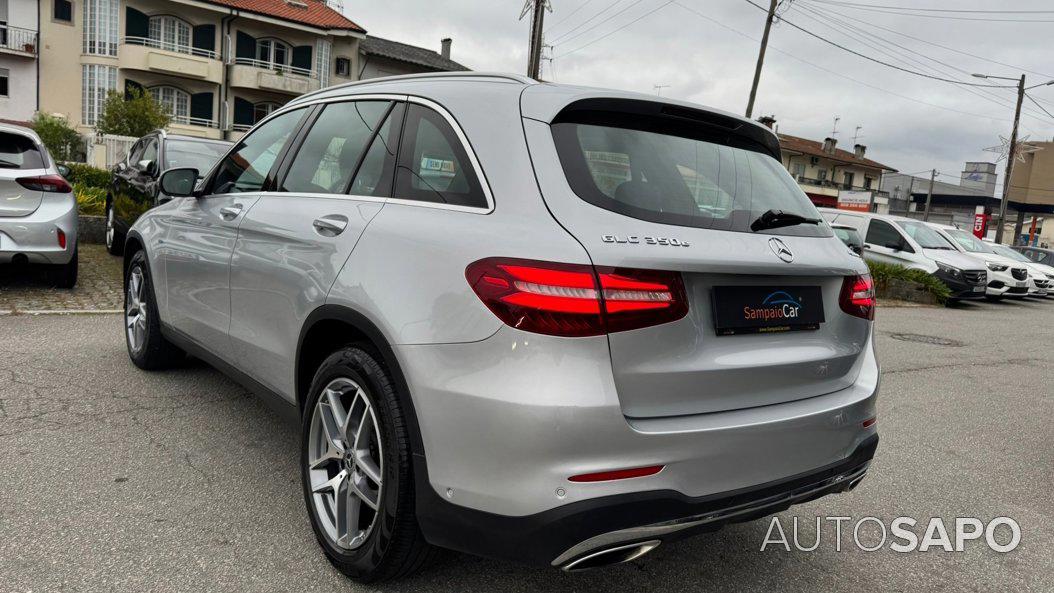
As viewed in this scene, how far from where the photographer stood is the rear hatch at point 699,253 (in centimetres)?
207

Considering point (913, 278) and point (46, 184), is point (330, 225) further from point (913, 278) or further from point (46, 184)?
point (913, 278)

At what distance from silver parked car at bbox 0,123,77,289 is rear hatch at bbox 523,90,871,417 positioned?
20.1 feet

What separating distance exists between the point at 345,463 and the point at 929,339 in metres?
9.23

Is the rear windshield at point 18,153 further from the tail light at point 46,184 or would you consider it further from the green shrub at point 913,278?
the green shrub at point 913,278

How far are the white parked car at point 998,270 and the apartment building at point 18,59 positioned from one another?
3564 centimetres

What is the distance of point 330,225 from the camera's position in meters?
2.69

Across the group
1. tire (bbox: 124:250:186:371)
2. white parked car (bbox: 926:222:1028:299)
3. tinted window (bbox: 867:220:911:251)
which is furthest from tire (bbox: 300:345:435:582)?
white parked car (bbox: 926:222:1028:299)

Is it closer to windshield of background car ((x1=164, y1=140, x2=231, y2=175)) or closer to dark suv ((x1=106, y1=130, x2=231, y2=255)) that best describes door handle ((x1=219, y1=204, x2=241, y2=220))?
dark suv ((x1=106, y1=130, x2=231, y2=255))

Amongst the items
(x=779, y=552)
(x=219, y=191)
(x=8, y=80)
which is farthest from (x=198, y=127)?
(x=779, y=552)

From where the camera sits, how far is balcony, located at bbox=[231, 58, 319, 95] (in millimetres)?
35938

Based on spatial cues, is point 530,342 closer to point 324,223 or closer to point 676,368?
point 676,368

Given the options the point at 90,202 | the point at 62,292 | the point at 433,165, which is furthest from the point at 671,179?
the point at 90,202

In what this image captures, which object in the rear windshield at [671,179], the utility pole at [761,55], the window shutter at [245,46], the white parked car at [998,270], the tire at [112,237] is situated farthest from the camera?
the window shutter at [245,46]

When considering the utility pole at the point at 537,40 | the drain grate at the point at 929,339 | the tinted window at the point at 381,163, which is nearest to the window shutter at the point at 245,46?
the utility pole at the point at 537,40
